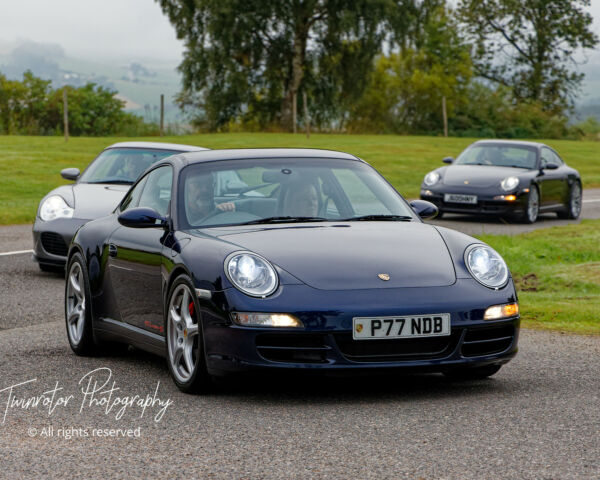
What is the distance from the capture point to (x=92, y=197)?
1236 cm

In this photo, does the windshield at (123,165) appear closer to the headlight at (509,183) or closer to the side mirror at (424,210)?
the side mirror at (424,210)

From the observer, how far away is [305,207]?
6812 mm

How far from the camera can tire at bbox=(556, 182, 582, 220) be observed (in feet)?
69.6

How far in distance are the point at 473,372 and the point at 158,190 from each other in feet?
7.74

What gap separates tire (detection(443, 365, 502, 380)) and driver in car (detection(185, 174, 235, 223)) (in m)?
1.59

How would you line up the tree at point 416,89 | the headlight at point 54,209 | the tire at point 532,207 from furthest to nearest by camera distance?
the tree at point 416,89 < the tire at point 532,207 < the headlight at point 54,209

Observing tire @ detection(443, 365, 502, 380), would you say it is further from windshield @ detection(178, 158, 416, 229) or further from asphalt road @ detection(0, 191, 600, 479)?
windshield @ detection(178, 158, 416, 229)

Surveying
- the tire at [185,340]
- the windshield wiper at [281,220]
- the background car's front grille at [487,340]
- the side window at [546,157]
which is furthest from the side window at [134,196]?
the side window at [546,157]

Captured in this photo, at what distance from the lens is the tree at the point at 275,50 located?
5412 cm

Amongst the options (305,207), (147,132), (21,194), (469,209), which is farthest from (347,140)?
(305,207)

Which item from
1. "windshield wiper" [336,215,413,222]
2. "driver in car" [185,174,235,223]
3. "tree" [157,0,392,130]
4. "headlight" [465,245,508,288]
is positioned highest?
"tree" [157,0,392,130]

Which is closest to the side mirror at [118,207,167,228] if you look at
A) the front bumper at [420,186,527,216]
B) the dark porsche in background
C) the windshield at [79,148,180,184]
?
the dark porsche in background

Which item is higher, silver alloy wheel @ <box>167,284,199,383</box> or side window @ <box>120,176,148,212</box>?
side window @ <box>120,176,148,212</box>

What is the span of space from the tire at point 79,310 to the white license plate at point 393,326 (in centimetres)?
239
